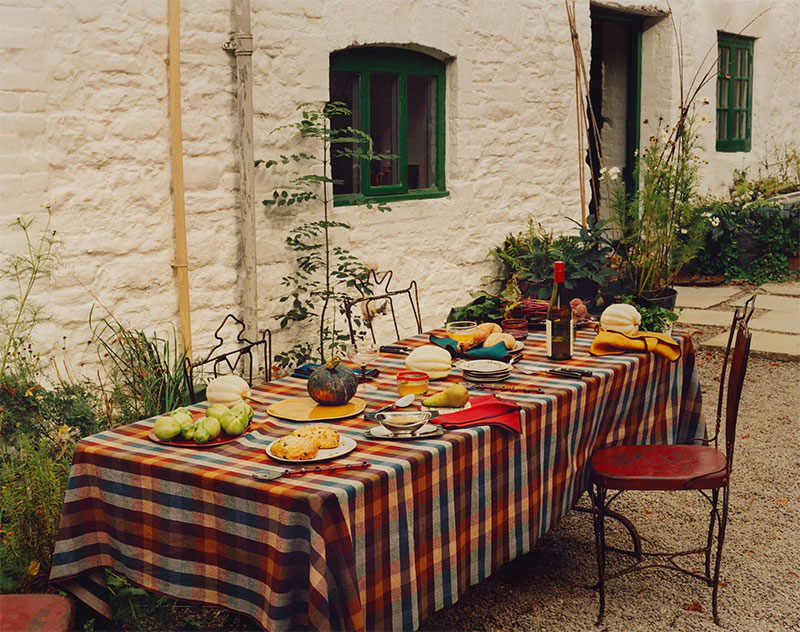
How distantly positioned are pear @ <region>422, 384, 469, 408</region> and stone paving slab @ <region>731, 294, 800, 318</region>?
6.35 m

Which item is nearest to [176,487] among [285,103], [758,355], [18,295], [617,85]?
[18,295]

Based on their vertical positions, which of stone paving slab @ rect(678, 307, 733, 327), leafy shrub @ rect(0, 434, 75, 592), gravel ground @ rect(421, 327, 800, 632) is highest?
stone paving slab @ rect(678, 307, 733, 327)

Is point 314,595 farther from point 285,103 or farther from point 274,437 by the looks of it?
point 285,103

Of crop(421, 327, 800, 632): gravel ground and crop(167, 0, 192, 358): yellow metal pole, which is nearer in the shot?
crop(421, 327, 800, 632): gravel ground

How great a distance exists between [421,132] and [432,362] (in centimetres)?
386

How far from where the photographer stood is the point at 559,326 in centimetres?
383

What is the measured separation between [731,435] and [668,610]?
0.72 metres

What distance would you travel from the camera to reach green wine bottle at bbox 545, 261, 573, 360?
380cm

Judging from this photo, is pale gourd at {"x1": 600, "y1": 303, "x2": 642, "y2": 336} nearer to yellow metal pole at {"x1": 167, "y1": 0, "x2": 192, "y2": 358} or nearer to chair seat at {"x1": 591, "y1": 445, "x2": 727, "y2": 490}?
chair seat at {"x1": 591, "y1": 445, "x2": 727, "y2": 490}

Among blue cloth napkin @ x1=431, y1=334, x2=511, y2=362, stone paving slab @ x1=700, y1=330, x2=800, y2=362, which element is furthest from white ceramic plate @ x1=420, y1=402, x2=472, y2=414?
stone paving slab @ x1=700, y1=330, x2=800, y2=362

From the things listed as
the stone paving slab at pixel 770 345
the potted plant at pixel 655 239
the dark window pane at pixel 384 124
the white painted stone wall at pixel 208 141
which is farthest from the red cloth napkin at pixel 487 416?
the stone paving slab at pixel 770 345

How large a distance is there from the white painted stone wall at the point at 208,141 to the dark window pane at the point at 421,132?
154 mm

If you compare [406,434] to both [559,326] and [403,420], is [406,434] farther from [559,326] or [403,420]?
[559,326]

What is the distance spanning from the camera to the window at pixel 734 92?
37.1ft
